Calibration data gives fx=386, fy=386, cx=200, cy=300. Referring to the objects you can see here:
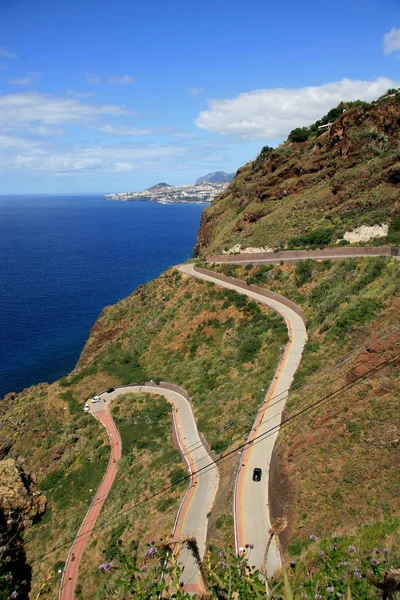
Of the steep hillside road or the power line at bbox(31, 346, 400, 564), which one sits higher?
the steep hillside road

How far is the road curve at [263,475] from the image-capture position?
12.7m

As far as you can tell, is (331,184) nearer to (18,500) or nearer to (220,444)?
(220,444)

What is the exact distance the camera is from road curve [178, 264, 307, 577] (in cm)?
1269

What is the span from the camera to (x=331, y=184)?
43.7 metres

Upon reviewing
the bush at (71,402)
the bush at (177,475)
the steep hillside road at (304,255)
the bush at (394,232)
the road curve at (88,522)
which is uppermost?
the bush at (394,232)

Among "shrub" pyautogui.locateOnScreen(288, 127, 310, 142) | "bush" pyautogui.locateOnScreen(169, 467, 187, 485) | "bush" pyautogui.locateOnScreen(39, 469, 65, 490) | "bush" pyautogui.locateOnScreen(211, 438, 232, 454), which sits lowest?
"bush" pyautogui.locateOnScreen(39, 469, 65, 490)

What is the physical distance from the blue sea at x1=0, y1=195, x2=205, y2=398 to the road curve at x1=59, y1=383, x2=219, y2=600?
24.1 m

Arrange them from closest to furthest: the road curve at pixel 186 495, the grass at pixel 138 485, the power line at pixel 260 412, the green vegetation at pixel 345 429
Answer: the green vegetation at pixel 345 429 → the road curve at pixel 186 495 → the grass at pixel 138 485 → the power line at pixel 260 412

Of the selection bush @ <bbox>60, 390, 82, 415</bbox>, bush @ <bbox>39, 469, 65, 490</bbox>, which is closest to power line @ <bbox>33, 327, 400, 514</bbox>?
bush @ <bbox>39, 469, 65, 490</bbox>

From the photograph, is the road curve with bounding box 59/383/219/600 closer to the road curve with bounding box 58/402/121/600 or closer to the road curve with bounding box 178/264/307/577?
the road curve with bounding box 58/402/121/600

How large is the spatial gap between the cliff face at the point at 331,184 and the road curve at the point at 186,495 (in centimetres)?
2216

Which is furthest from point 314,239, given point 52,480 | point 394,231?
point 52,480

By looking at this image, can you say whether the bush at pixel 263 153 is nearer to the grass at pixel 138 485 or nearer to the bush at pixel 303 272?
the bush at pixel 303 272

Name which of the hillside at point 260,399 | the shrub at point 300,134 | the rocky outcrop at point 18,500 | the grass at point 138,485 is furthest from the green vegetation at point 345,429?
the shrub at point 300,134
